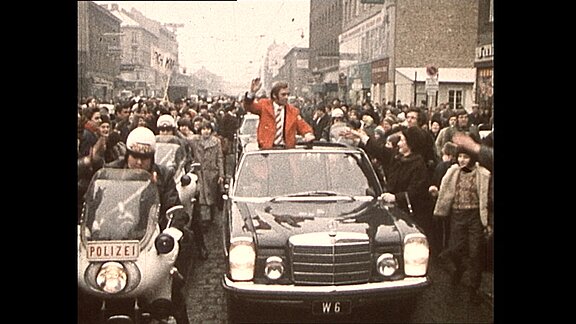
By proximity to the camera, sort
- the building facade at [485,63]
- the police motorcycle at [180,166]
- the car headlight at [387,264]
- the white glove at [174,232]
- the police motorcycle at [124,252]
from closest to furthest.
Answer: the car headlight at [387,264]
the police motorcycle at [124,252]
the white glove at [174,232]
the police motorcycle at [180,166]
the building facade at [485,63]

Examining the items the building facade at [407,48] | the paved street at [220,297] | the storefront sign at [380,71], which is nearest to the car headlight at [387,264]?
the paved street at [220,297]

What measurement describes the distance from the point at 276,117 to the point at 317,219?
31.8 inches

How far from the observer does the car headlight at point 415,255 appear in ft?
17.2

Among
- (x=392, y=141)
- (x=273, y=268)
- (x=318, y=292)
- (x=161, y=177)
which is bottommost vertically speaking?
(x=318, y=292)

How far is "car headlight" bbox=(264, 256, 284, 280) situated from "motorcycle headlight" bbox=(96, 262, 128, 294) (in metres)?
0.97

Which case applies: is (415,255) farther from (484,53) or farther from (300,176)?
(484,53)

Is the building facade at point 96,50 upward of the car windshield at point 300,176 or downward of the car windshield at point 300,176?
upward

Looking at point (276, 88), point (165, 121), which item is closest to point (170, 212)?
point (165, 121)

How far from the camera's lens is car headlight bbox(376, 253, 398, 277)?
521 centimetres

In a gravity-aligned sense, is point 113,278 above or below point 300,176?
below

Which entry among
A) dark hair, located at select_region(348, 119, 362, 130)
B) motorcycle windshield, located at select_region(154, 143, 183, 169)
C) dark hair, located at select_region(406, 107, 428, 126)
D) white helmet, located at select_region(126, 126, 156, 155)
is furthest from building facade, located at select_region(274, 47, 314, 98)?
white helmet, located at select_region(126, 126, 156, 155)

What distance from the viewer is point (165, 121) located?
5.61m

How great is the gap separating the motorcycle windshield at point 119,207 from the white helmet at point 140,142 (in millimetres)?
171

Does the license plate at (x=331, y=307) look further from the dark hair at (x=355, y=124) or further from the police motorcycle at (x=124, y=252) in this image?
the dark hair at (x=355, y=124)
